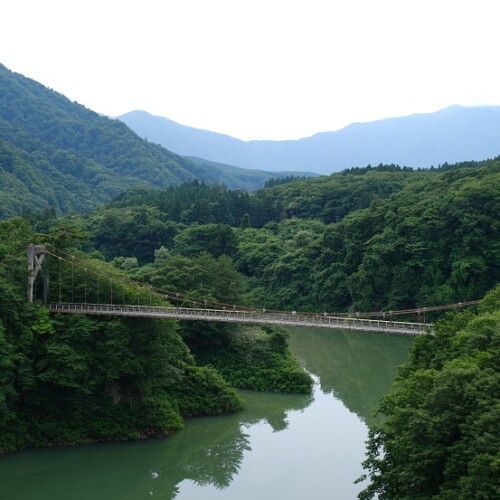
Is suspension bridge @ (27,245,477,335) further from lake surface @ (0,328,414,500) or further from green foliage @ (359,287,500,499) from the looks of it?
green foliage @ (359,287,500,499)

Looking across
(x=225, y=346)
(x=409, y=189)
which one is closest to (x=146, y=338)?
(x=225, y=346)

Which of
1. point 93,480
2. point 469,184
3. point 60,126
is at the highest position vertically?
point 60,126

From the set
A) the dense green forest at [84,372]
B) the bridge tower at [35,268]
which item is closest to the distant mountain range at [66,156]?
the bridge tower at [35,268]

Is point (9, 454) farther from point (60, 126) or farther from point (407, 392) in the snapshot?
point (60, 126)

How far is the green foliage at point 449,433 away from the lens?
12.0 m

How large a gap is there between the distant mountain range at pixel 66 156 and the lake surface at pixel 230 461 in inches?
2709

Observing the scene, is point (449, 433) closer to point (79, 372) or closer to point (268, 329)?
point (79, 372)

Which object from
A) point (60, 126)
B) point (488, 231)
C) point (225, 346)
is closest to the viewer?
point (225, 346)

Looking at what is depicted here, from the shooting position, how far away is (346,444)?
75.0 feet

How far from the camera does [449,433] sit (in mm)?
13430

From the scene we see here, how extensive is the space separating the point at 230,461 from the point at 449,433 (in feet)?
31.5

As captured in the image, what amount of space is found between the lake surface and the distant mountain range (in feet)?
226

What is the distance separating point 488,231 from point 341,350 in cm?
1247

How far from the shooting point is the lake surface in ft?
63.1
